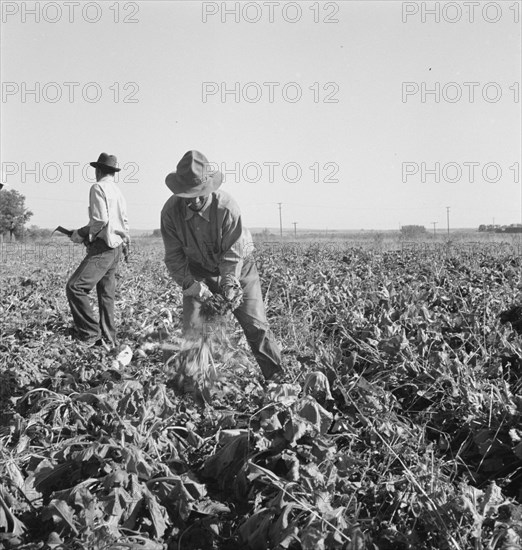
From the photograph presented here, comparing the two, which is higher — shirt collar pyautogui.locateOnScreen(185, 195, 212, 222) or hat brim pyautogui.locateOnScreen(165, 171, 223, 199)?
hat brim pyautogui.locateOnScreen(165, 171, 223, 199)

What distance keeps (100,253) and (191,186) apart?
223 centimetres

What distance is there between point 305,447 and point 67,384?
1.93m

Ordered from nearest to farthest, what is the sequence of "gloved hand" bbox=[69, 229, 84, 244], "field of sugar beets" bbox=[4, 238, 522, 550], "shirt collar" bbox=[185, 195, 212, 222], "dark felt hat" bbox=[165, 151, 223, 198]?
"field of sugar beets" bbox=[4, 238, 522, 550] → "dark felt hat" bbox=[165, 151, 223, 198] → "shirt collar" bbox=[185, 195, 212, 222] → "gloved hand" bbox=[69, 229, 84, 244]

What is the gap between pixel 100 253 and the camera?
6156 millimetres

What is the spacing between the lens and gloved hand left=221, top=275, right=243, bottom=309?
14.4 ft

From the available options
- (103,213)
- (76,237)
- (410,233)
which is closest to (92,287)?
(76,237)

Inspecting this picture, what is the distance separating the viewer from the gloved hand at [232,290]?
4.40m

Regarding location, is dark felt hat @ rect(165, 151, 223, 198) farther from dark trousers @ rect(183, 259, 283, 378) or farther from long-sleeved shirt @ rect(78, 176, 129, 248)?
long-sleeved shirt @ rect(78, 176, 129, 248)

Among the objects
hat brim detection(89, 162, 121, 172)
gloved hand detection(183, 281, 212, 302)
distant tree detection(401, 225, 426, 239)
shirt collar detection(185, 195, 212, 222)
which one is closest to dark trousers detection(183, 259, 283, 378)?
gloved hand detection(183, 281, 212, 302)

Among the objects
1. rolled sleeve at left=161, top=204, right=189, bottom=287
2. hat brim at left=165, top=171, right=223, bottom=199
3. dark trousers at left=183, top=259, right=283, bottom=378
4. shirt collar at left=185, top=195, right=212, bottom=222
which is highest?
hat brim at left=165, top=171, right=223, bottom=199

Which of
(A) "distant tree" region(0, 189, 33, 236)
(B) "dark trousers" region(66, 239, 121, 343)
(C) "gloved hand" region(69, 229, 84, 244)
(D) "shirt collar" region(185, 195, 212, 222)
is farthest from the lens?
(A) "distant tree" region(0, 189, 33, 236)

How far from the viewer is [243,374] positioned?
16.0ft

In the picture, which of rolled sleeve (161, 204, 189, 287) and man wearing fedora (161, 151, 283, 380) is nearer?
→ man wearing fedora (161, 151, 283, 380)

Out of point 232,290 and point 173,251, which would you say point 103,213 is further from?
point 232,290
